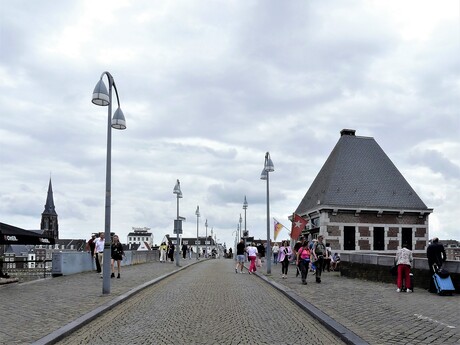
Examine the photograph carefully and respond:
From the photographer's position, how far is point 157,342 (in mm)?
7441

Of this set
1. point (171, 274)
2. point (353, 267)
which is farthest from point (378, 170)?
point (171, 274)

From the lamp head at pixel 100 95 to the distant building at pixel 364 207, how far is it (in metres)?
22.7

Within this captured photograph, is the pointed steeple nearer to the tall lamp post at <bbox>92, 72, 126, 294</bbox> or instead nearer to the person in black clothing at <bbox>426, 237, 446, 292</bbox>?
the tall lamp post at <bbox>92, 72, 126, 294</bbox>

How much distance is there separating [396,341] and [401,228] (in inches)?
1165

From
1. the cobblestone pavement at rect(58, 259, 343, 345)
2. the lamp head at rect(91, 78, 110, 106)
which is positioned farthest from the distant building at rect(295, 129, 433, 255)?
the lamp head at rect(91, 78, 110, 106)

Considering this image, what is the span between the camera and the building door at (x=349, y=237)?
33906mm

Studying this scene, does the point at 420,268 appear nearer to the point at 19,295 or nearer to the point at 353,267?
the point at 353,267

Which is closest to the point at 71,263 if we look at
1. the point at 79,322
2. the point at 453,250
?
the point at 79,322

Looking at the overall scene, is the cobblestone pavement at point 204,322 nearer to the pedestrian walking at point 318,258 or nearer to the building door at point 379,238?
the pedestrian walking at point 318,258

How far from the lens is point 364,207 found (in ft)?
113

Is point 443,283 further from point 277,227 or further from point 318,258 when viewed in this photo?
point 277,227

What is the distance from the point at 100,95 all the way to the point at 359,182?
86.3 feet

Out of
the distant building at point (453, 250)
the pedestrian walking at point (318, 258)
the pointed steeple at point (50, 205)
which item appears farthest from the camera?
the distant building at point (453, 250)

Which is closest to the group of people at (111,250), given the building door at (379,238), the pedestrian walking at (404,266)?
the pedestrian walking at (404,266)
